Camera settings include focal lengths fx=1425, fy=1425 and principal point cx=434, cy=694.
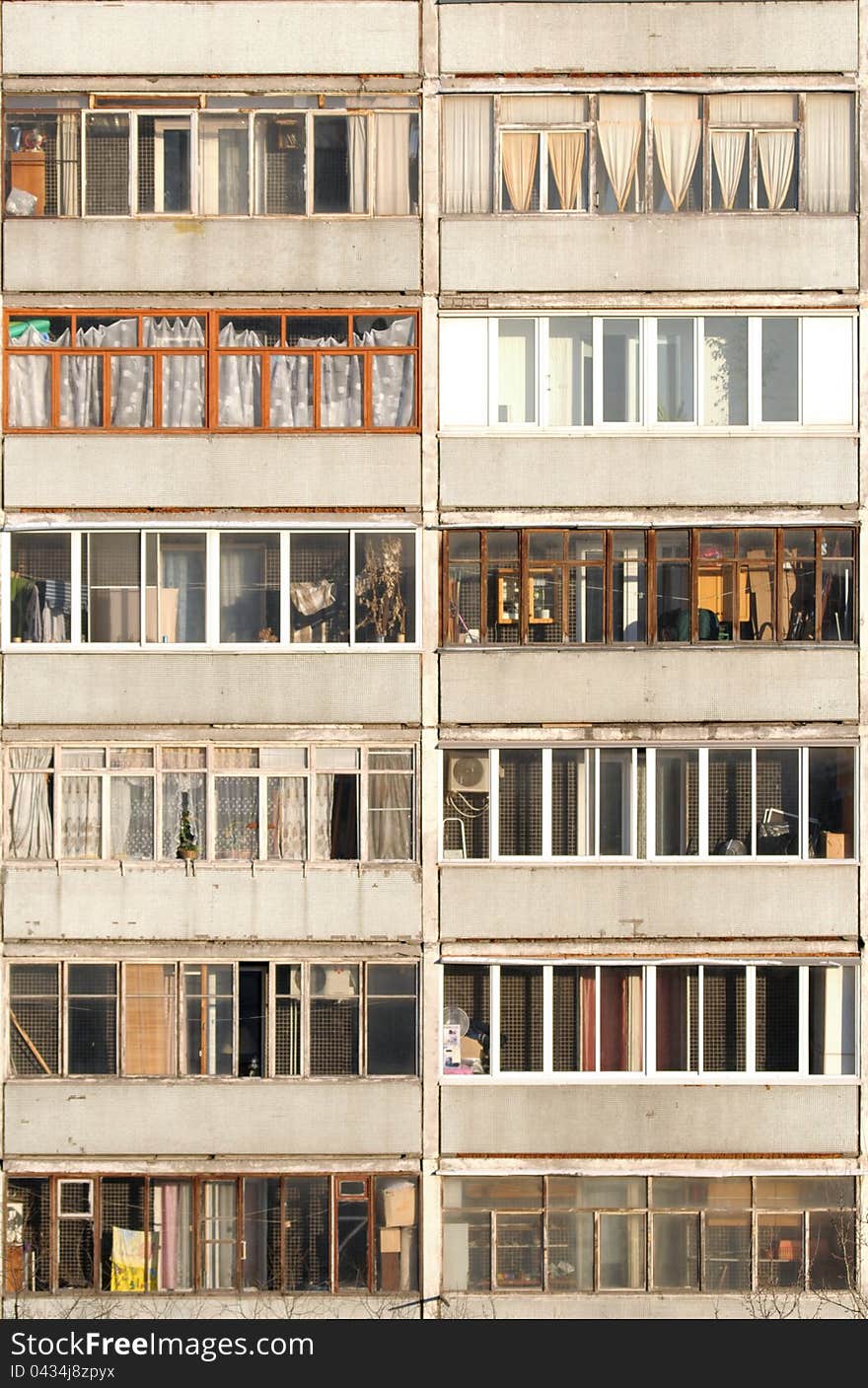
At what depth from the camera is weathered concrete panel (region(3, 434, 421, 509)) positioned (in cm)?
1891

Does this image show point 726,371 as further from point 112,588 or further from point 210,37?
point 112,588

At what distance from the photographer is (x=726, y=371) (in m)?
19.1

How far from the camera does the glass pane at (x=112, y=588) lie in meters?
19.1

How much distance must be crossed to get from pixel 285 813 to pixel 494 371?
6513mm

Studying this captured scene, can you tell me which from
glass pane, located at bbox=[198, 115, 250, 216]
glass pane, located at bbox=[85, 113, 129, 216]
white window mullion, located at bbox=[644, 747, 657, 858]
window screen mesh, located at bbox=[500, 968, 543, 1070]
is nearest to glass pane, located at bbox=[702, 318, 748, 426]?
white window mullion, located at bbox=[644, 747, 657, 858]

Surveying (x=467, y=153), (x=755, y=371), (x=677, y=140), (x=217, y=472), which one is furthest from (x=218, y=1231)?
(x=677, y=140)

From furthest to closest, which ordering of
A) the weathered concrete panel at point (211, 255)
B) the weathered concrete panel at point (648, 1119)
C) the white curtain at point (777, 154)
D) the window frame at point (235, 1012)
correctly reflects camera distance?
the white curtain at point (777, 154)
the weathered concrete panel at point (211, 255)
the window frame at point (235, 1012)
the weathered concrete panel at point (648, 1119)

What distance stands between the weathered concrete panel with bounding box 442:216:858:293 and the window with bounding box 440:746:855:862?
6.20 metres

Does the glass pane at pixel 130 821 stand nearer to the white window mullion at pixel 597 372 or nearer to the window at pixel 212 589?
the window at pixel 212 589

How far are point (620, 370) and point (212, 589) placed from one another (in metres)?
6.22

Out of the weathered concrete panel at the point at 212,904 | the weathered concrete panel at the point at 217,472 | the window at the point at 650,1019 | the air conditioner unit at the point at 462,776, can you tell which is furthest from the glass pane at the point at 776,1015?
the weathered concrete panel at the point at 217,472

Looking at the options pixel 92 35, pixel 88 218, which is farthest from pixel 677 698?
pixel 92 35

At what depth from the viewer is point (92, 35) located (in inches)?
744

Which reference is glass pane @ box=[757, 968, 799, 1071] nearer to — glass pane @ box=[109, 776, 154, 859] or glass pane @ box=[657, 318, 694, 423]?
glass pane @ box=[657, 318, 694, 423]
